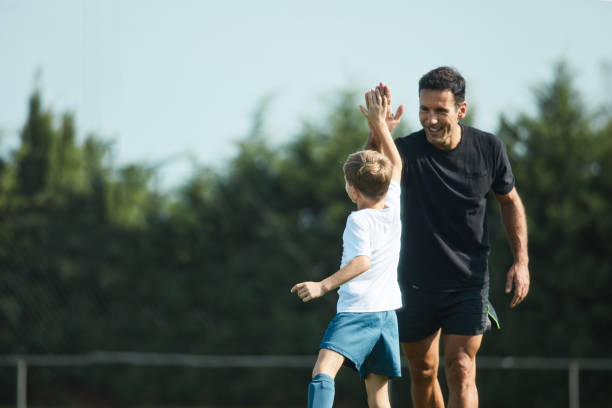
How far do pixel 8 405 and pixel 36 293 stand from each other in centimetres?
170

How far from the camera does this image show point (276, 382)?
10.9 m

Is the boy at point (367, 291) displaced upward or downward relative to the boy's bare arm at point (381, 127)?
downward

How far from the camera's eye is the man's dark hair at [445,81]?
3865 mm

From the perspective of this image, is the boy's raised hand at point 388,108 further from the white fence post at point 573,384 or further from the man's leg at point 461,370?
the white fence post at point 573,384

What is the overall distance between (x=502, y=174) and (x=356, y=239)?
45.0 inches

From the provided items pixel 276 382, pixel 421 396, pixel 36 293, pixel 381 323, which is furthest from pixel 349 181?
pixel 36 293

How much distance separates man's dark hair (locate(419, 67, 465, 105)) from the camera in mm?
3865

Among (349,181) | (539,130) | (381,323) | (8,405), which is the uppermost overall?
(539,130)

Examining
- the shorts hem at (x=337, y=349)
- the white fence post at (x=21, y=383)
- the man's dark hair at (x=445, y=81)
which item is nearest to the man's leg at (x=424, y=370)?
the shorts hem at (x=337, y=349)

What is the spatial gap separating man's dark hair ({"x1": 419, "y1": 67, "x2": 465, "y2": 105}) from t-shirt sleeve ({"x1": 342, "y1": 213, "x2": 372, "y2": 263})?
911 mm

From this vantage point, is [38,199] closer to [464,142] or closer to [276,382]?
[276,382]

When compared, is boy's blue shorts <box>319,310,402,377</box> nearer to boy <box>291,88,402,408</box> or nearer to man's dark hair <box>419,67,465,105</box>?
boy <box>291,88,402,408</box>

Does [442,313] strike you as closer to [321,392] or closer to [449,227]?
[449,227]

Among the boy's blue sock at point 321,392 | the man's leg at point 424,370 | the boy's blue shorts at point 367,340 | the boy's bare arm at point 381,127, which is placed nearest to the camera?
the boy's blue sock at point 321,392
